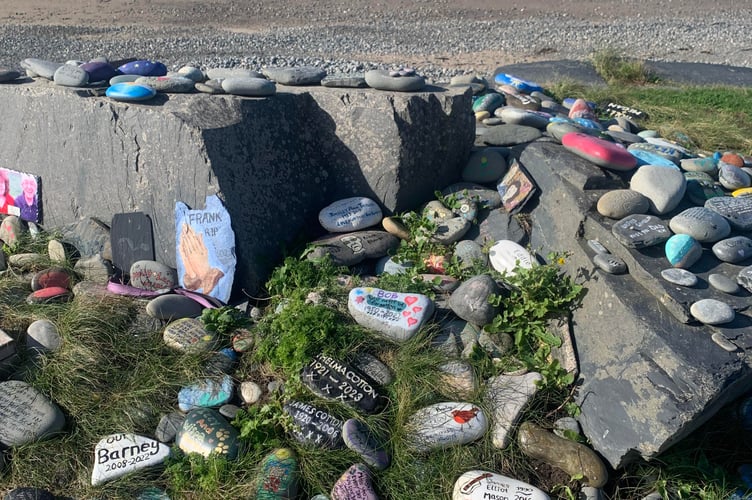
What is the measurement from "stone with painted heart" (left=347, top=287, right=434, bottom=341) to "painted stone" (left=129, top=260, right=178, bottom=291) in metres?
1.17

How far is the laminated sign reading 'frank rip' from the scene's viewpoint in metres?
3.80

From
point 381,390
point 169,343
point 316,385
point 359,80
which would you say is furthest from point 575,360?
point 359,80

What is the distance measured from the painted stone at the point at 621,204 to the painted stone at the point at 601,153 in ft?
1.13

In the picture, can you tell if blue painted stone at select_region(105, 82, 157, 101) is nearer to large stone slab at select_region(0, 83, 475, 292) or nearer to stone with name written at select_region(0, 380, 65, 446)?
large stone slab at select_region(0, 83, 475, 292)

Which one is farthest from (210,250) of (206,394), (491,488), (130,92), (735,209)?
(735,209)

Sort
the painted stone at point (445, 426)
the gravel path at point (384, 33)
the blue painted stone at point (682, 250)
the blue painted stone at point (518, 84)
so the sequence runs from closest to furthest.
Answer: the painted stone at point (445, 426) < the blue painted stone at point (682, 250) < the blue painted stone at point (518, 84) < the gravel path at point (384, 33)

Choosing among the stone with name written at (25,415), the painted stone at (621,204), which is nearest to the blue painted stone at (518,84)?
the painted stone at (621,204)

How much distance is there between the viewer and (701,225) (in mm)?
3438

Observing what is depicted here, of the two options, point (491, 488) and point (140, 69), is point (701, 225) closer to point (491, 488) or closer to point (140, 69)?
point (491, 488)

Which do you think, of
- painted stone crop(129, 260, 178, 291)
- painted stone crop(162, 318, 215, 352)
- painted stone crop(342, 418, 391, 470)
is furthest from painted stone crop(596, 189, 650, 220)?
painted stone crop(129, 260, 178, 291)

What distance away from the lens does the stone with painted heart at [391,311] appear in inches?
130

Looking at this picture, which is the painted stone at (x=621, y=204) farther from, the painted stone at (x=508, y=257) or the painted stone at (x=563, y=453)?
the painted stone at (x=563, y=453)

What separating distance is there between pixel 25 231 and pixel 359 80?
242 cm

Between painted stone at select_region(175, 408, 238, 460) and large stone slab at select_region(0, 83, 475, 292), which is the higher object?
large stone slab at select_region(0, 83, 475, 292)
